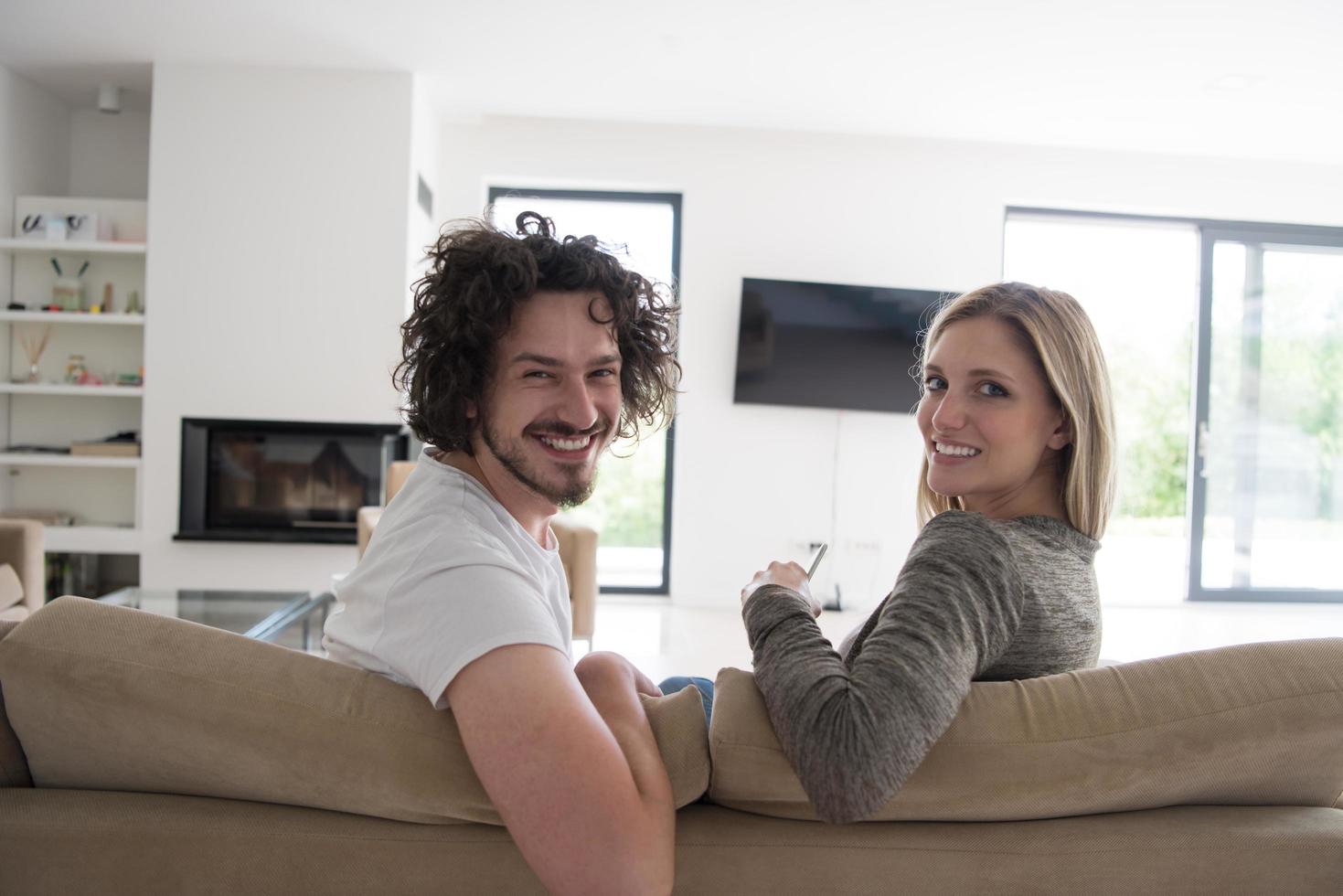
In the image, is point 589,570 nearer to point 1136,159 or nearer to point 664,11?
point 664,11

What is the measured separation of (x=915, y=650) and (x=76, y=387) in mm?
5024

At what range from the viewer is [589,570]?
3639 mm

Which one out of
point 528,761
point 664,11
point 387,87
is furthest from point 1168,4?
point 528,761

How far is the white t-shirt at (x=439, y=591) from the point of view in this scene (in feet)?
2.75

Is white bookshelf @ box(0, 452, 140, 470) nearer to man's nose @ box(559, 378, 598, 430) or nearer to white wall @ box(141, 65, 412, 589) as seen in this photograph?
white wall @ box(141, 65, 412, 589)

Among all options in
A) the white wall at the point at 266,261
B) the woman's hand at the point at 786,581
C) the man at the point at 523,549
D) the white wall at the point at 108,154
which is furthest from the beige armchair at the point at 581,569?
the white wall at the point at 108,154

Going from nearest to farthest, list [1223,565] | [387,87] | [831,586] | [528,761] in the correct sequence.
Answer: [528,761] → [387,87] → [831,586] → [1223,565]

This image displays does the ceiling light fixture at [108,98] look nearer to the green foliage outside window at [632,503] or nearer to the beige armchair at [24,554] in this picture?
the beige armchair at [24,554]

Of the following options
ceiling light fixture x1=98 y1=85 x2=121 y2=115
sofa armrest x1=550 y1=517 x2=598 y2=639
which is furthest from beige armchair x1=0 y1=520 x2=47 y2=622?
ceiling light fixture x1=98 y1=85 x2=121 y2=115

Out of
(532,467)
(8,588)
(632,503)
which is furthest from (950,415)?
(632,503)

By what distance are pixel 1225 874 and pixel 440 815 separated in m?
0.75

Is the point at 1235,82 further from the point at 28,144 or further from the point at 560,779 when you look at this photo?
the point at 28,144

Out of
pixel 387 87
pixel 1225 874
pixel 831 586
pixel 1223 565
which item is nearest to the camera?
pixel 1225 874

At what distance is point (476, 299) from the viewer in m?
1.17
